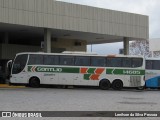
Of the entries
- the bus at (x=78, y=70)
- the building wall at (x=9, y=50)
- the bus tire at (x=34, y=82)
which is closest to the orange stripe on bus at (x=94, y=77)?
the bus at (x=78, y=70)

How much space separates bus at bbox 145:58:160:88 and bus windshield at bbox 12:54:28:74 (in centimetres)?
1031

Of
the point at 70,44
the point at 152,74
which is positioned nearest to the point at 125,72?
the point at 152,74

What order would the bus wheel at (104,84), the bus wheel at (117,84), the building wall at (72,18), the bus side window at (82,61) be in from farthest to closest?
the building wall at (72,18), the bus wheel at (117,84), the bus wheel at (104,84), the bus side window at (82,61)

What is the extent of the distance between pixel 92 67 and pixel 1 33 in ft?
49.4

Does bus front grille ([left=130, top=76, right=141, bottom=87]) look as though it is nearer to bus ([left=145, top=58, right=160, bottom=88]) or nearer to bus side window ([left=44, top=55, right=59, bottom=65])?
bus ([left=145, top=58, right=160, bottom=88])

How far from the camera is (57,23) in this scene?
3688cm

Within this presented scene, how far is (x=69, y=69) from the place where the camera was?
31609 millimetres

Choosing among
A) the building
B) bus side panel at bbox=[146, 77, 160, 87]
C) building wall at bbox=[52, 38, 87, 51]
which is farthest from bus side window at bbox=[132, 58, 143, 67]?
building wall at bbox=[52, 38, 87, 51]

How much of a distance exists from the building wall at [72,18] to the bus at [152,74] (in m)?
7.52

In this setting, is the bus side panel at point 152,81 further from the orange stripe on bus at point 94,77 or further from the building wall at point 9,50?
the building wall at point 9,50

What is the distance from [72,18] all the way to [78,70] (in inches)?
303

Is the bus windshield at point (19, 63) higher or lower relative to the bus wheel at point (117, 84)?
higher

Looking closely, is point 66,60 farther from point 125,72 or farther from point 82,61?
point 125,72

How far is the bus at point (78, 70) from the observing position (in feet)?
103
